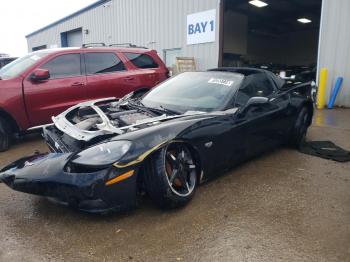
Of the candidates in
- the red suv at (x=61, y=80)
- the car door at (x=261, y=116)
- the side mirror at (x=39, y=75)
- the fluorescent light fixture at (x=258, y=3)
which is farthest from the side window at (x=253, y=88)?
the fluorescent light fixture at (x=258, y=3)

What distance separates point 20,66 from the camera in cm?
509

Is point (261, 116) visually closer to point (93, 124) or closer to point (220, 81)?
point (220, 81)

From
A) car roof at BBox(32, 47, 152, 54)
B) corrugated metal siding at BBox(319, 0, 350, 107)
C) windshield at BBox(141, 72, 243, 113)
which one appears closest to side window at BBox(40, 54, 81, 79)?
car roof at BBox(32, 47, 152, 54)

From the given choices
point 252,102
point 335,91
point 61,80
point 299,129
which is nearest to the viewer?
point 252,102

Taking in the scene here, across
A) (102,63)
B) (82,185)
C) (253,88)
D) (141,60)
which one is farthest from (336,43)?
(82,185)

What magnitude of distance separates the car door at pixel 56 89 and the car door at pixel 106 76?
0.54ft

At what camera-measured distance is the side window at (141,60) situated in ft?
20.2

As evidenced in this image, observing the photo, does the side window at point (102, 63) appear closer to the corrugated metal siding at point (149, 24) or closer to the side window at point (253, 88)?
the side window at point (253, 88)

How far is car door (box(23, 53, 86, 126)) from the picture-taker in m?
4.80

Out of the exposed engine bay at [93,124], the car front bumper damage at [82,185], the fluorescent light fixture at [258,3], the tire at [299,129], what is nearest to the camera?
the car front bumper damage at [82,185]

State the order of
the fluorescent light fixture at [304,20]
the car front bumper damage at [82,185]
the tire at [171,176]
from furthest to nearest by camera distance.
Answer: the fluorescent light fixture at [304,20]
the tire at [171,176]
the car front bumper damage at [82,185]

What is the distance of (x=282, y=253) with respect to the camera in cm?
213

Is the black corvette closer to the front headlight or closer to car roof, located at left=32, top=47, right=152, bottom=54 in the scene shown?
the front headlight

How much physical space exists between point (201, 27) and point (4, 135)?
8916 mm
